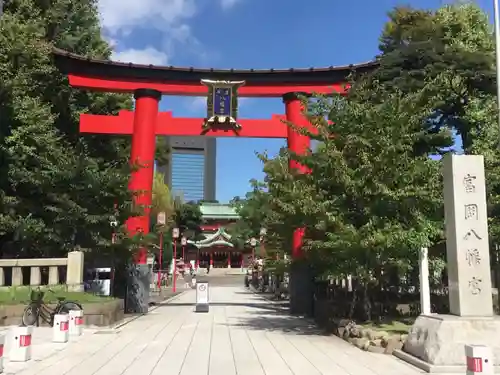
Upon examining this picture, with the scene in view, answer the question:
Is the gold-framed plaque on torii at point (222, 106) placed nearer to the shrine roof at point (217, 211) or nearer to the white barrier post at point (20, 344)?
the white barrier post at point (20, 344)

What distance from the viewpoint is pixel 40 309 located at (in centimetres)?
1614

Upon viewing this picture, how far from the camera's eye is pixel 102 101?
26875 mm

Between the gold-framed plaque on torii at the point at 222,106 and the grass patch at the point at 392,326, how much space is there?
35.9 feet

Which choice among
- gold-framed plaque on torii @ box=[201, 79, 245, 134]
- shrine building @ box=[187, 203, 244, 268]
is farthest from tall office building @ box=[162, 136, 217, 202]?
gold-framed plaque on torii @ box=[201, 79, 245, 134]

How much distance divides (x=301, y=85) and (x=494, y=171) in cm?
875

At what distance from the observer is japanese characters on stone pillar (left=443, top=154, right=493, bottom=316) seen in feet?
33.3

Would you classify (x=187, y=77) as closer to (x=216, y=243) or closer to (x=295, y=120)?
(x=295, y=120)

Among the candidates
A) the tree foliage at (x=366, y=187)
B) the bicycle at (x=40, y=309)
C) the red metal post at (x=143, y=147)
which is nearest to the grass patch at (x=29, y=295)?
the bicycle at (x=40, y=309)

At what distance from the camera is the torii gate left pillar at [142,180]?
2125 centimetres

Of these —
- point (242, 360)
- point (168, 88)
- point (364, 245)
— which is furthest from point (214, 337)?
point (168, 88)

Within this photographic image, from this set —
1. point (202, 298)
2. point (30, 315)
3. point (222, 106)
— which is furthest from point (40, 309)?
point (222, 106)

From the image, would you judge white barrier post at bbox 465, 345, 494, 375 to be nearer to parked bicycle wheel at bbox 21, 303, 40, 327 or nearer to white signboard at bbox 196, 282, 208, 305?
parked bicycle wheel at bbox 21, 303, 40, 327

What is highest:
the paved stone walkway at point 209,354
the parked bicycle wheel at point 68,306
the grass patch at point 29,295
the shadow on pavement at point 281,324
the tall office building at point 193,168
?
the tall office building at point 193,168

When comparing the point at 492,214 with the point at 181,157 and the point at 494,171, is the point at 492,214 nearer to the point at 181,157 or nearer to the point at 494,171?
the point at 494,171
